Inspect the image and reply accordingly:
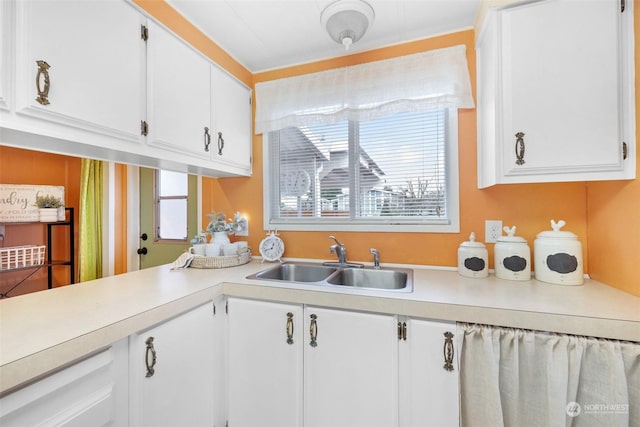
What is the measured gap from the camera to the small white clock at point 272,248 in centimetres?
202

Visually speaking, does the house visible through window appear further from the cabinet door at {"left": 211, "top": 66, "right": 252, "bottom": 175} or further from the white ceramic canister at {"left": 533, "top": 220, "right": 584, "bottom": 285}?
the white ceramic canister at {"left": 533, "top": 220, "right": 584, "bottom": 285}

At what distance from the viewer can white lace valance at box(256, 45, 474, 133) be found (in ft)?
5.44

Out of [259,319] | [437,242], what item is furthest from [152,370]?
[437,242]

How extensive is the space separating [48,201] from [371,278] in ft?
8.87

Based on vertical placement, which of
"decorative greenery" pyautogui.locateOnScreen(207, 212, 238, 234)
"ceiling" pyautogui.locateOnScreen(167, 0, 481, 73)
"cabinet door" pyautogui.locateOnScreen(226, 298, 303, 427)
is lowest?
"cabinet door" pyautogui.locateOnScreen(226, 298, 303, 427)

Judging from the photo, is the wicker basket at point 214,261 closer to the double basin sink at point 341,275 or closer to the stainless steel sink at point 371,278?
the double basin sink at point 341,275

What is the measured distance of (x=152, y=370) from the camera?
1.07 m

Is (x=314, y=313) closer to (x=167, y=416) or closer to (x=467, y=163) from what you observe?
(x=167, y=416)

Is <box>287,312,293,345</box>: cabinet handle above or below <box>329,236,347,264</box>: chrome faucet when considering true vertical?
below

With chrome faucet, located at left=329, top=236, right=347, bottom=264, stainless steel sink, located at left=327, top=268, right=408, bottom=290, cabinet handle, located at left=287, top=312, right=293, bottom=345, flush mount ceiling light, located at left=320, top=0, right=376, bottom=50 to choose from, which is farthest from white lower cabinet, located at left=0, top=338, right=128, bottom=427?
flush mount ceiling light, located at left=320, top=0, right=376, bottom=50

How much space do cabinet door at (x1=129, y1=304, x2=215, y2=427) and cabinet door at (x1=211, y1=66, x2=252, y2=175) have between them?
1033 mm

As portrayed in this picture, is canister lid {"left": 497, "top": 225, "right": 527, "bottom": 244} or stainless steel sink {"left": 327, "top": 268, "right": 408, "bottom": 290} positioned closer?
canister lid {"left": 497, "top": 225, "right": 527, "bottom": 244}

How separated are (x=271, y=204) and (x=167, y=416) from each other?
1396mm

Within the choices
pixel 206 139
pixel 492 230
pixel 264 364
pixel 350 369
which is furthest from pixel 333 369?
pixel 206 139
